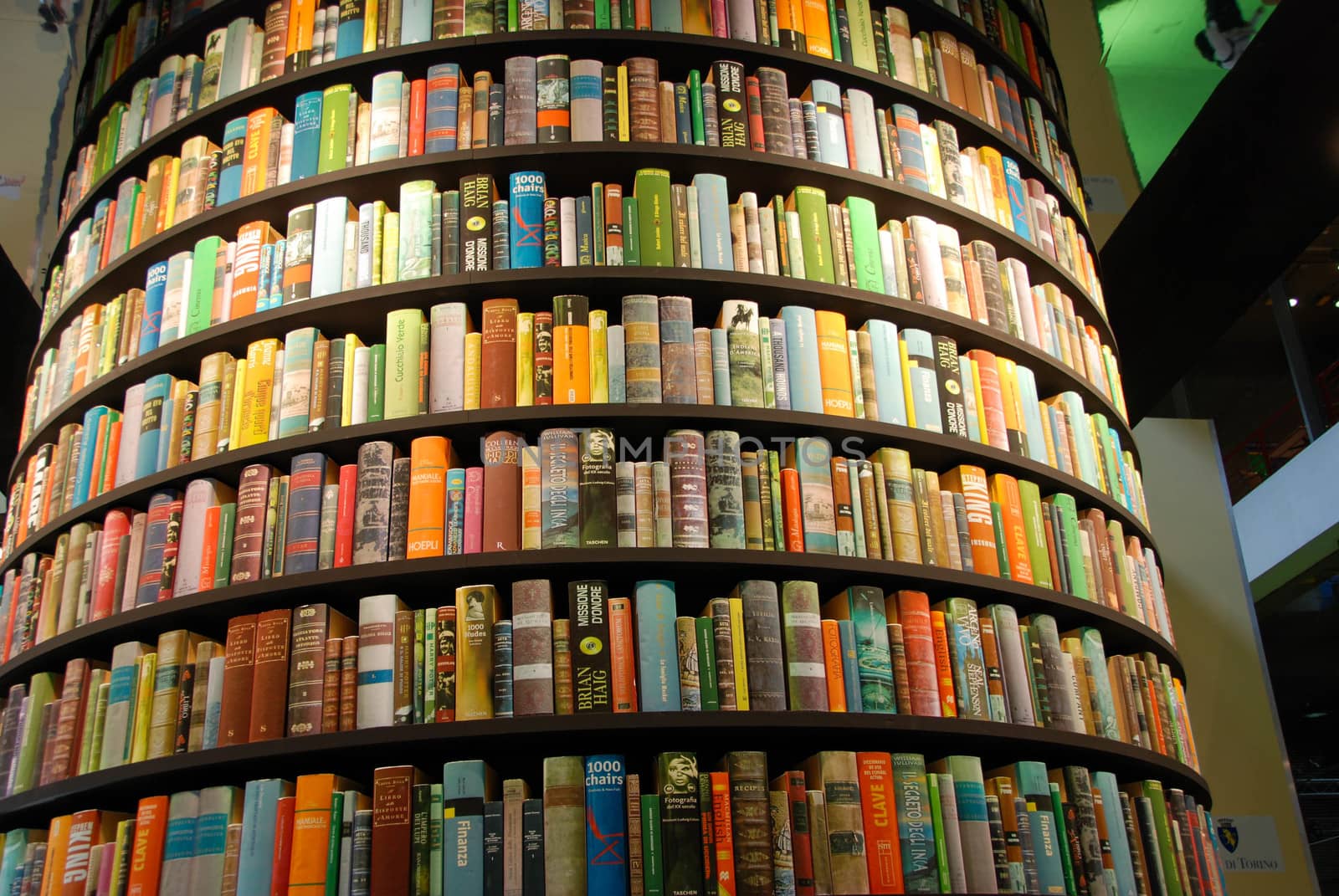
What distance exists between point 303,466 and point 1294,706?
11.3 m

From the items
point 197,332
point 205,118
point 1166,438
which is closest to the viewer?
point 197,332

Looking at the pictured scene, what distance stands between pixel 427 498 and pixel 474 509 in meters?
0.08

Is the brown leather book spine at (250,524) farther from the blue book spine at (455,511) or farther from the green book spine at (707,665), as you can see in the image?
the green book spine at (707,665)

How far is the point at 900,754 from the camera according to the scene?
1834 mm

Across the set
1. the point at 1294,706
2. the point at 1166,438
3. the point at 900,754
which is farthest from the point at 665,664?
the point at 1294,706

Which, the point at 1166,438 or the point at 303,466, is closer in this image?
the point at 303,466

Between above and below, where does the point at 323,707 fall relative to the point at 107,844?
above

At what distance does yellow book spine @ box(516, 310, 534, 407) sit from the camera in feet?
6.64

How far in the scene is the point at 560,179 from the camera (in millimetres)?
2277

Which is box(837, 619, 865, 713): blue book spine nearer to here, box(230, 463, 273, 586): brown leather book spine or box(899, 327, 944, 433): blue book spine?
box(899, 327, 944, 433): blue book spine

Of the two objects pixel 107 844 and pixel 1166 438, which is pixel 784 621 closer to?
pixel 107 844

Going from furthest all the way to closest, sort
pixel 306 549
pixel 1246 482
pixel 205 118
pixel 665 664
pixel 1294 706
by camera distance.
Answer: pixel 1294 706, pixel 1246 482, pixel 205 118, pixel 306 549, pixel 665 664

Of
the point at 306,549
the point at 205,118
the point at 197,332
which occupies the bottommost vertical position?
the point at 306,549

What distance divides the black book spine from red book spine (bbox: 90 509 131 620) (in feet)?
2.90
